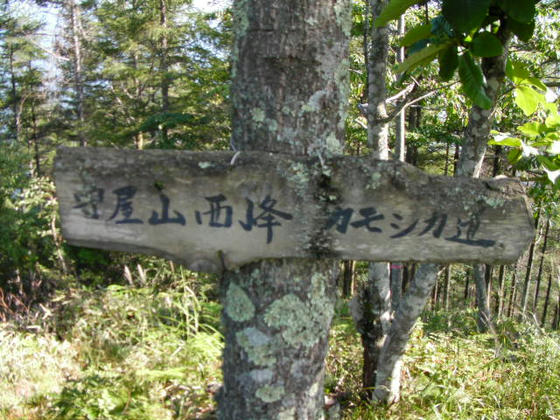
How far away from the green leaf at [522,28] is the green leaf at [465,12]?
36 centimetres

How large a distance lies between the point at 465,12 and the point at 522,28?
0.43 metres

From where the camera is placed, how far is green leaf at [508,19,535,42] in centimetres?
148

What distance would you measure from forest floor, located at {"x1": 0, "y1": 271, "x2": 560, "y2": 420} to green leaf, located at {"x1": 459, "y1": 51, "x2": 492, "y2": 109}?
64.8 inches

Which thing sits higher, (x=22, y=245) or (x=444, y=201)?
(x=444, y=201)

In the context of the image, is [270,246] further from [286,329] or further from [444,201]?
[444,201]

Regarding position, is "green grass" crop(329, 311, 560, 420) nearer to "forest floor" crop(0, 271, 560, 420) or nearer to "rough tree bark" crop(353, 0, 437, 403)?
"forest floor" crop(0, 271, 560, 420)

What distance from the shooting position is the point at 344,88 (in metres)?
1.29

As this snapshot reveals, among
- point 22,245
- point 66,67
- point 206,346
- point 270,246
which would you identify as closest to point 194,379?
point 206,346

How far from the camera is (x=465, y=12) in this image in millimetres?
1234

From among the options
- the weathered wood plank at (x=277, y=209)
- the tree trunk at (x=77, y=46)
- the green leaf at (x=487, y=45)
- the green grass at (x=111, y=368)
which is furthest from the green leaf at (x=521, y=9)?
the tree trunk at (x=77, y=46)

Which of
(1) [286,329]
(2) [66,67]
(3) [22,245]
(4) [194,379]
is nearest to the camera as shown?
(1) [286,329]

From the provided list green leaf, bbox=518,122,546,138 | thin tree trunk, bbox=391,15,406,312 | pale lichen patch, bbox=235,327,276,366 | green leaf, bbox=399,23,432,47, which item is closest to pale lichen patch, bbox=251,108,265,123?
pale lichen patch, bbox=235,327,276,366

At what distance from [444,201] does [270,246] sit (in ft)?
1.87

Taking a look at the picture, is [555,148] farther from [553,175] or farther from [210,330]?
[210,330]
